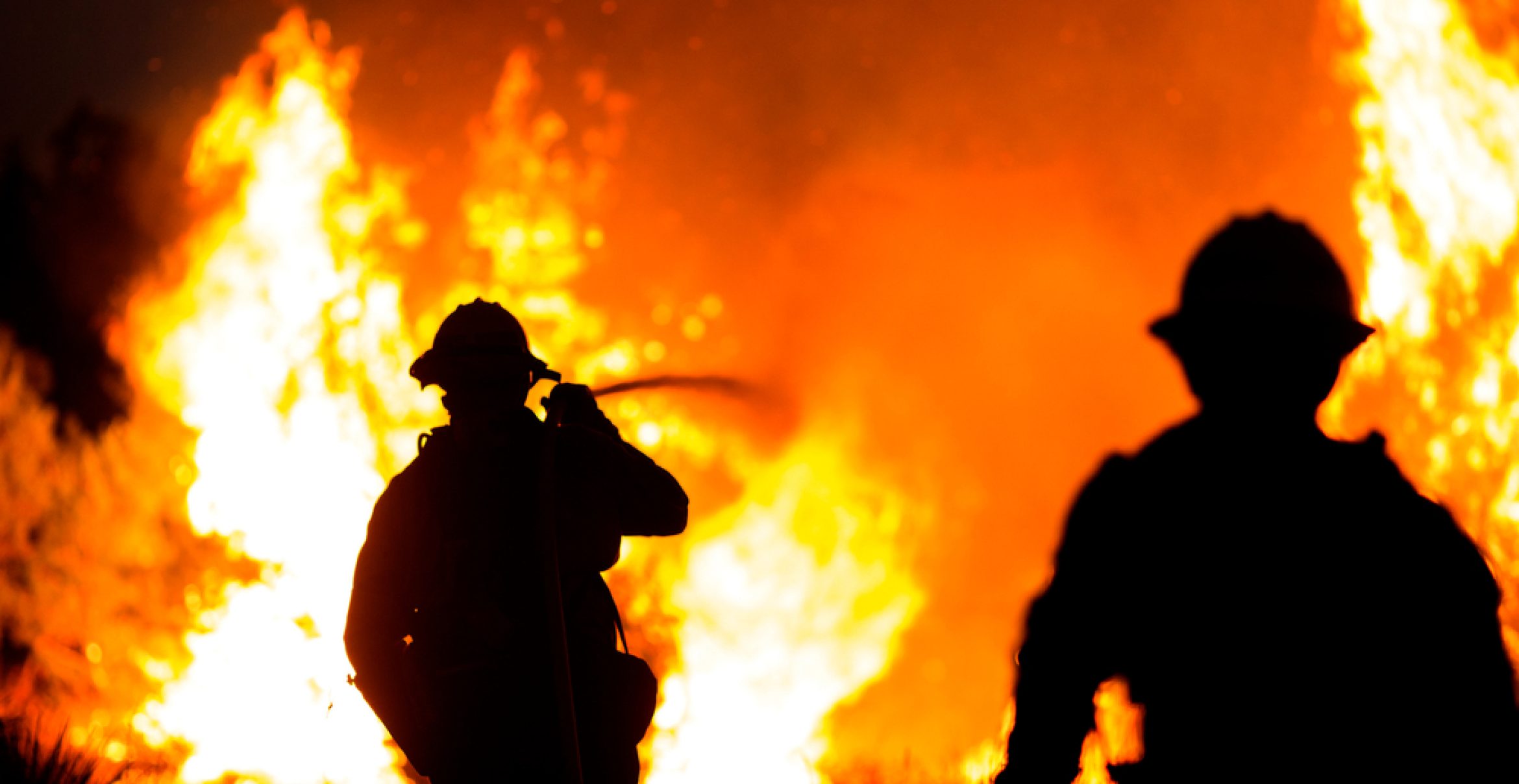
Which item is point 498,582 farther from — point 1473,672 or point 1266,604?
point 1473,672

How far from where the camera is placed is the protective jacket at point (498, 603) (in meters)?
4.31

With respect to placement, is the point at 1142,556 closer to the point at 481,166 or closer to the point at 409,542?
the point at 409,542

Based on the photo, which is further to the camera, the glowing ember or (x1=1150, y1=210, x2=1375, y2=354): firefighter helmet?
the glowing ember

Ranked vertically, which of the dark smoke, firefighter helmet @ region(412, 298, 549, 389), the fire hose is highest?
the dark smoke

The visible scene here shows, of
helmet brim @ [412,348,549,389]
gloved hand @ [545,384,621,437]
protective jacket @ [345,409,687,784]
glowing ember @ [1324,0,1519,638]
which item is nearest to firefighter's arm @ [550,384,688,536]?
protective jacket @ [345,409,687,784]

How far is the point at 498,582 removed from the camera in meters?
4.43

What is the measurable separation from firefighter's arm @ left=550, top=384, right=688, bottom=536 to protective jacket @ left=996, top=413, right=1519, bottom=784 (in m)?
2.20

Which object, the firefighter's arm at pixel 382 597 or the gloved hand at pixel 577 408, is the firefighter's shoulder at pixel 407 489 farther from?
the gloved hand at pixel 577 408

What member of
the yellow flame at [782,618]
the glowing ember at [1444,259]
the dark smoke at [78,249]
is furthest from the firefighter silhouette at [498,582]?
the dark smoke at [78,249]

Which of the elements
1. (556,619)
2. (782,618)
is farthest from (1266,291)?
(782,618)

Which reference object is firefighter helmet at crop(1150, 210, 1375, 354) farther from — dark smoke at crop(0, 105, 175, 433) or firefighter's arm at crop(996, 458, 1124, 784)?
dark smoke at crop(0, 105, 175, 433)

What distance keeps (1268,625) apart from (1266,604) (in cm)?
4

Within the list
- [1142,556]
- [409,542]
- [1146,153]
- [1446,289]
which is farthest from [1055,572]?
[1146,153]

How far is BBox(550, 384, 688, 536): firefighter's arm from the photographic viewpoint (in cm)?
446
